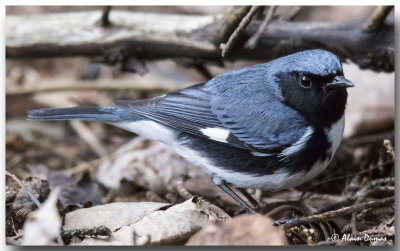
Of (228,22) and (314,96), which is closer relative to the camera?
(314,96)

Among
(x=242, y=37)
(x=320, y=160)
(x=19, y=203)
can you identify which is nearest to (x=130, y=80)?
(x=242, y=37)

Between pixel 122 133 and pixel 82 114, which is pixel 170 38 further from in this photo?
pixel 122 133

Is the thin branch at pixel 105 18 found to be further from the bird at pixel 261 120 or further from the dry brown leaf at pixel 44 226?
the dry brown leaf at pixel 44 226

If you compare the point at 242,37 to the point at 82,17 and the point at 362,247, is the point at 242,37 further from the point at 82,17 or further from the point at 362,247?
the point at 362,247

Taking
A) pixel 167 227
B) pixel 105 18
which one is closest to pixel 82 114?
pixel 105 18

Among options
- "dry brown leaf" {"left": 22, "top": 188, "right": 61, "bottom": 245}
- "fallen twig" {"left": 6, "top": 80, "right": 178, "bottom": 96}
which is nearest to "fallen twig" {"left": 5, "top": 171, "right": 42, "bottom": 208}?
"dry brown leaf" {"left": 22, "top": 188, "right": 61, "bottom": 245}

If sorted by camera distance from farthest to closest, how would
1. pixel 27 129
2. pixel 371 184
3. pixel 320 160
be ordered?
1. pixel 27 129
2. pixel 371 184
3. pixel 320 160
